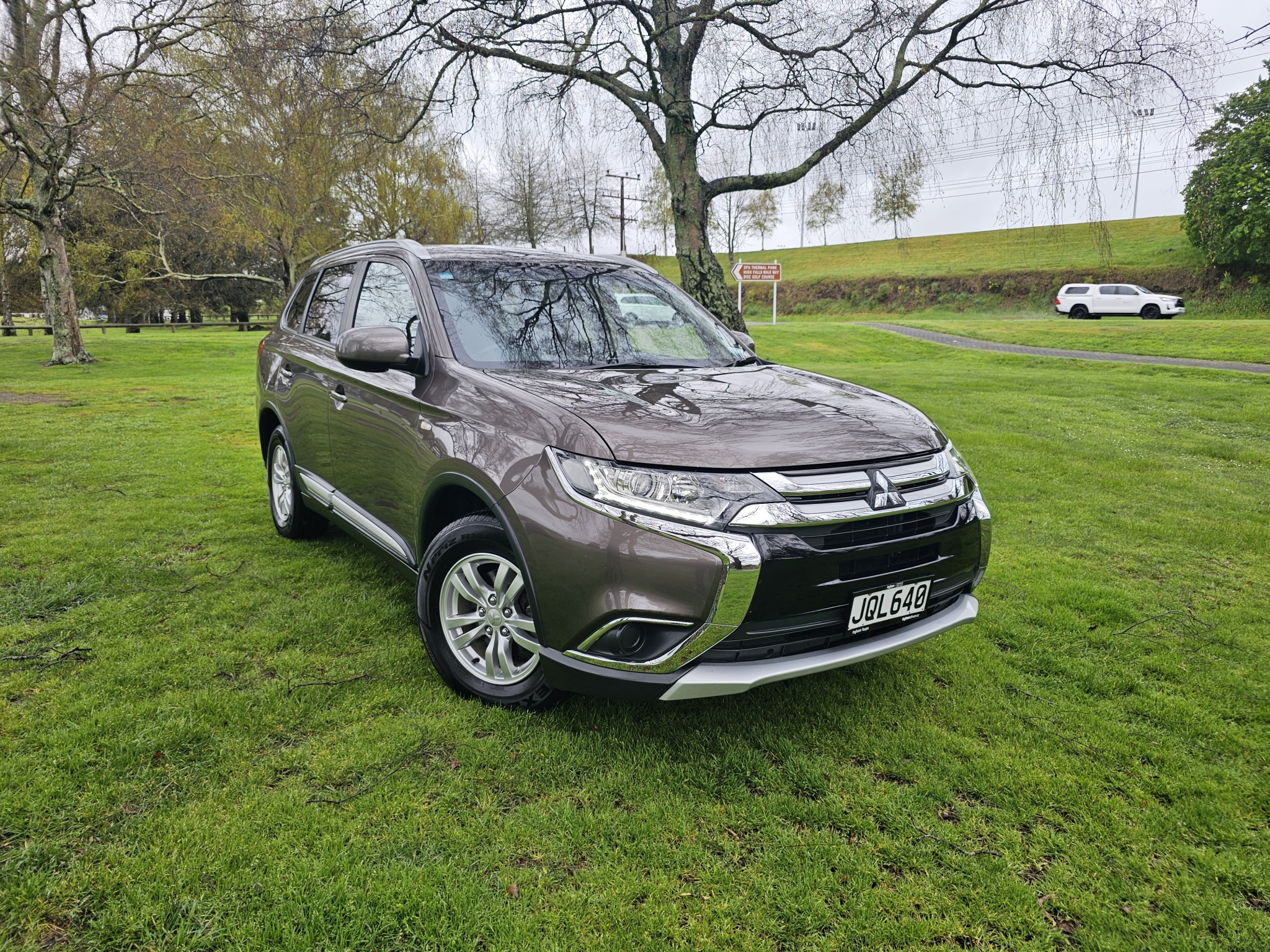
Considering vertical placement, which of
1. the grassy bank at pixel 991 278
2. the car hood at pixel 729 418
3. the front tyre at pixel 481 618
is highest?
the grassy bank at pixel 991 278

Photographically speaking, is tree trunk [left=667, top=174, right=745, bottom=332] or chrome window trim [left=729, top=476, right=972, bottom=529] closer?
chrome window trim [left=729, top=476, right=972, bottom=529]

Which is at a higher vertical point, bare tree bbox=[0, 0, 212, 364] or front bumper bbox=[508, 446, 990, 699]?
bare tree bbox=[0, 0, 212, 364]

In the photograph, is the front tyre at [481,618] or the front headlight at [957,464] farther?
the front headlight at [957,464]

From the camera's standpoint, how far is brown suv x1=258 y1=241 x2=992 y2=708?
7.54 ft

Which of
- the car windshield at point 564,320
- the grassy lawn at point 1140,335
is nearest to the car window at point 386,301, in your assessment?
the car windshield at point 564,320

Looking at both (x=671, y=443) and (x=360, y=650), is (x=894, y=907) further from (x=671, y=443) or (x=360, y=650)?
(x=360, y=650)

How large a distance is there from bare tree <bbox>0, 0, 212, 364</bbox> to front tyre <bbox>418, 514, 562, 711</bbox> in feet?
52.7

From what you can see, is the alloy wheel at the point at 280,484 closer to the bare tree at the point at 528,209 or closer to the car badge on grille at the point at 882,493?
the car badge on grille at the point at 882,493

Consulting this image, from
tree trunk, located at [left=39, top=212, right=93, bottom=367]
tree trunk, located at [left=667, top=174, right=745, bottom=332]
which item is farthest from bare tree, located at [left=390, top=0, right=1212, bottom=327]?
tree trunk, located at [left=39, top=212, right=93, bottom=367]

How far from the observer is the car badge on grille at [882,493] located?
2467 millimetres

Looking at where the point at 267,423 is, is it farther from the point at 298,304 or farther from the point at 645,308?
the point at 645,308

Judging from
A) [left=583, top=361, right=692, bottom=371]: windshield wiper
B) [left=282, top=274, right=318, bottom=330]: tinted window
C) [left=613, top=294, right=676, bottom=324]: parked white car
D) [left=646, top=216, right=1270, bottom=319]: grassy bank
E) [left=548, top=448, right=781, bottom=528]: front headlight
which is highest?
[left=646, top=216, right=1270, bottom=319]: grassy bank

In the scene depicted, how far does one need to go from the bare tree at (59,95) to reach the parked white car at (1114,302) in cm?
3631

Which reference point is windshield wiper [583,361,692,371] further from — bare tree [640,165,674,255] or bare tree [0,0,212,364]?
bare tree [640,165,674,255]
